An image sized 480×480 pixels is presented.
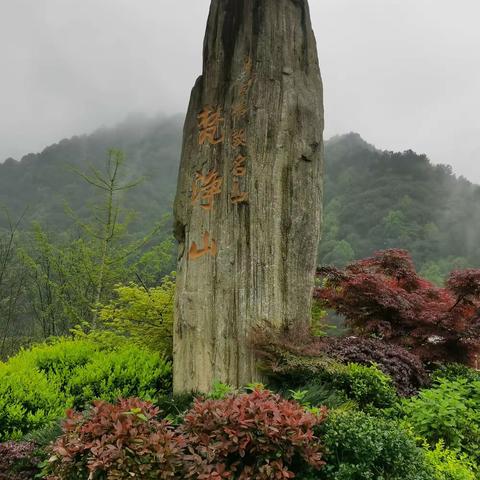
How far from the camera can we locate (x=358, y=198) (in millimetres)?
25547

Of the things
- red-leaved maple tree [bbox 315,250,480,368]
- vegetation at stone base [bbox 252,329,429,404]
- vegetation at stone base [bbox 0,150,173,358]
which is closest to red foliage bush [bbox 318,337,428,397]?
vegetation at stone base [bbox 252,329,429,404]

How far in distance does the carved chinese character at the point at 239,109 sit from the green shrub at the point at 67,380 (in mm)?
2464

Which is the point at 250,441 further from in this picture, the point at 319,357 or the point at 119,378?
the point at 119,378

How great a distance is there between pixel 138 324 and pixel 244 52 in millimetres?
3493

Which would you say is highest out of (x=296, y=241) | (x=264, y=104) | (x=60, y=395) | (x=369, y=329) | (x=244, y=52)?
(x=244, y=52)

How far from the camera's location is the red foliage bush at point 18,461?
321cm

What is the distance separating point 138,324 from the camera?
659 cm

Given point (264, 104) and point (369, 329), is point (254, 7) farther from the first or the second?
point (369, 329)

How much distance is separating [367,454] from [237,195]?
2.50 m

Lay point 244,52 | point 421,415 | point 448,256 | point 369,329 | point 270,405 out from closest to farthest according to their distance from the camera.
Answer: point 270,405 < point 421,415 < point 244,52 < point 369,329 < point 448,256

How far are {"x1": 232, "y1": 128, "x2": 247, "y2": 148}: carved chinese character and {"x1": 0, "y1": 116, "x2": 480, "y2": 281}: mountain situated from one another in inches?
576

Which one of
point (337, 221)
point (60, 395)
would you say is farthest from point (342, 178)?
point (60, 395)

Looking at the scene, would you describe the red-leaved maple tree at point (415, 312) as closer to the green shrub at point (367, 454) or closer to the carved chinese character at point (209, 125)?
the carved chinese character at point (209, 125)

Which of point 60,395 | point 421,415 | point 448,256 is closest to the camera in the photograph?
point 421,415
